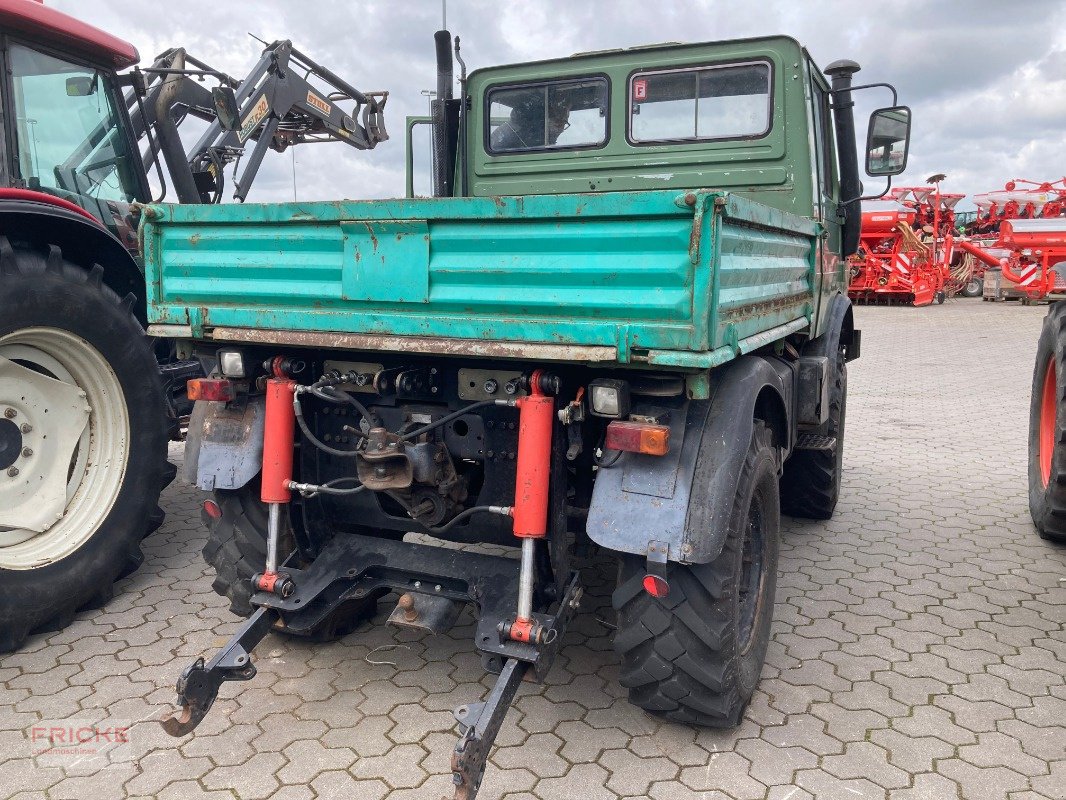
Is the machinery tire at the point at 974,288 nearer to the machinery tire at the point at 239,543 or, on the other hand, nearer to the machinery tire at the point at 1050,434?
the machinery tire at the point at 1050,434

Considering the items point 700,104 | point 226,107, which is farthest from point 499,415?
point 226,107

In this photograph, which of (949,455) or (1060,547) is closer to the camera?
(1060,547)

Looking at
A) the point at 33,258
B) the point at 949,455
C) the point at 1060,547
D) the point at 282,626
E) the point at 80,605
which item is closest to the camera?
the point at 282,626

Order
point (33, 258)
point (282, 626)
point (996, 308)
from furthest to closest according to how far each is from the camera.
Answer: point (996, 308)
point (33, 258)
point (282, 626)

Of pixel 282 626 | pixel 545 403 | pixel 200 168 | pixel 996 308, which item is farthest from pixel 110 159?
pixel 996 308

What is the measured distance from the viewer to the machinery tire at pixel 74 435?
3.31 m

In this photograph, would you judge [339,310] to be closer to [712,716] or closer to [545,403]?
[545,403]

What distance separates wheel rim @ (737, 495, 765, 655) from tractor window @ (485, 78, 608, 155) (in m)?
2.19

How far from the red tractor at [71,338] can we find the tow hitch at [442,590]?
1.12 m

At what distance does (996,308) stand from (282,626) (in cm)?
2033

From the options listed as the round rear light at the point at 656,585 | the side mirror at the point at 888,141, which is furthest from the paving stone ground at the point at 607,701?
the side mirror at the point at 888,141

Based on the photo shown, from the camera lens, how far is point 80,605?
143 inches

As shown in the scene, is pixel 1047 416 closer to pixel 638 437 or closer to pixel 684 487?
pixel 684 487

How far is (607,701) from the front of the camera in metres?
3.00
